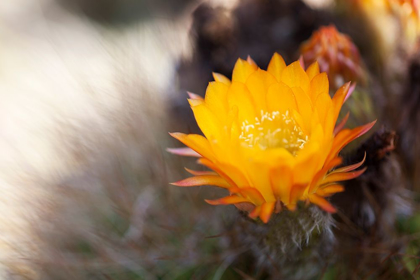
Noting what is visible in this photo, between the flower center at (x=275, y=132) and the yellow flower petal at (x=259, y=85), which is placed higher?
the yellow flower petal at (x=259, y=85)

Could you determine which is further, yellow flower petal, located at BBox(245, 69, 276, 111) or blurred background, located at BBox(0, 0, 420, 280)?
blurred background, located at BBox(0, 0, 420, 280)

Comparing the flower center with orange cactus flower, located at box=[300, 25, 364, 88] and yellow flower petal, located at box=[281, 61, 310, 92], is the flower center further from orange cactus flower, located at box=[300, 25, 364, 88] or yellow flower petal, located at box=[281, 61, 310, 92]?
orange cactus flower, located at box=[300, 25, 364, 88]

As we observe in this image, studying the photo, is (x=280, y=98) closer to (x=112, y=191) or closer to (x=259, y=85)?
(x=259, y=85)

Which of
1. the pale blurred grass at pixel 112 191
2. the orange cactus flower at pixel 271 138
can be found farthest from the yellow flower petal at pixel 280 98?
the pale blurred grass at pixel 112 191

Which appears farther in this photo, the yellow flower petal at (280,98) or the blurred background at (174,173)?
the blurred background at (174,173)

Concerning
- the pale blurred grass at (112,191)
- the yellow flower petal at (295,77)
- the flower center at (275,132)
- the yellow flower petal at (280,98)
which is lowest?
the pale blurred grass at (112,191)

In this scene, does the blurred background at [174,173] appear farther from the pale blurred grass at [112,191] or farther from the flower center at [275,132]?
the flower center at [275,132]

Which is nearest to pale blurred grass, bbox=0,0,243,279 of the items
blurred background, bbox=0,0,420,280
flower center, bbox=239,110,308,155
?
blurred background, bbox=0,0,420,280
